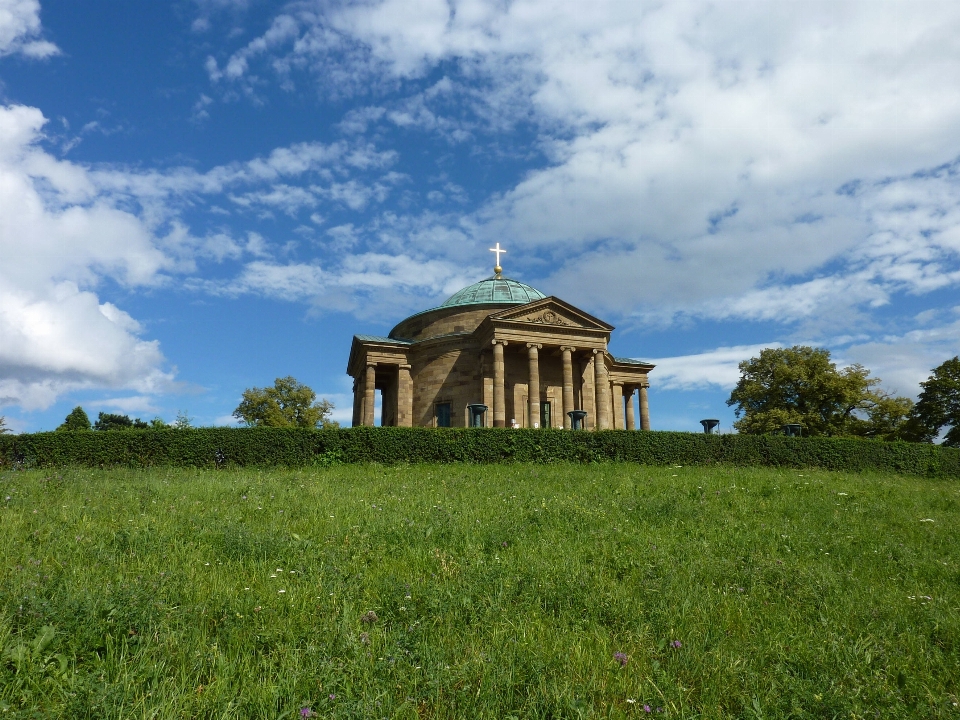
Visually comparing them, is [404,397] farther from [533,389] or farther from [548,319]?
[548,319]

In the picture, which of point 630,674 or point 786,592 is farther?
point 786,592

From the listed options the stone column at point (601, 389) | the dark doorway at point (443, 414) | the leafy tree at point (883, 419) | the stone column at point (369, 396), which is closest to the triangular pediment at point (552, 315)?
the stone column at point (601, 389)

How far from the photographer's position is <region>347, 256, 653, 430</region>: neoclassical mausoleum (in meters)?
37.4

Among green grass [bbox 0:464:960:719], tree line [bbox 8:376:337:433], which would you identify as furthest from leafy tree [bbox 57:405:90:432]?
green grass [bbox 0:464:960:719]

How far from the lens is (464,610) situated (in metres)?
7.02

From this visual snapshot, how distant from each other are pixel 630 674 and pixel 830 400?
51.5 meters

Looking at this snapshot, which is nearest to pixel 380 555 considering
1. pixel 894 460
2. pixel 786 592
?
pixel 786 592

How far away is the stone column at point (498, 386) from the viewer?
3603 centimetres

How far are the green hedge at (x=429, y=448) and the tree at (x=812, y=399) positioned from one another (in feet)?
73.8

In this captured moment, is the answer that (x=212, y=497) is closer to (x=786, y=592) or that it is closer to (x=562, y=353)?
(x=786, y=592)

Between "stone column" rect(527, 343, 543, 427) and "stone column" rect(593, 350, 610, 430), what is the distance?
4.38 meters

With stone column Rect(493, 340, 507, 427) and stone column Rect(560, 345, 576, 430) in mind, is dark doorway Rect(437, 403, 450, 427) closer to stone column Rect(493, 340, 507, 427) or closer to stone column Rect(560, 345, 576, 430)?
stone column Rect(493, 340, 507, 427)

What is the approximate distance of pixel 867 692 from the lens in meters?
5.73

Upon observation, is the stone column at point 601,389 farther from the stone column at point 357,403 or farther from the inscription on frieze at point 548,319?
the stone column at point 357,403
